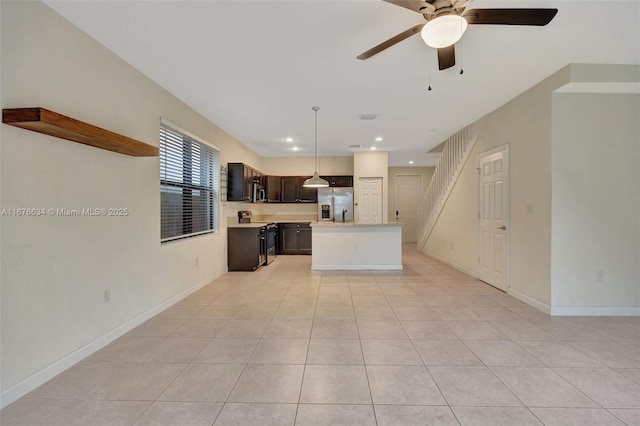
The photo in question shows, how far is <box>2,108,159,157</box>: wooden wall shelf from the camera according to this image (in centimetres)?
184

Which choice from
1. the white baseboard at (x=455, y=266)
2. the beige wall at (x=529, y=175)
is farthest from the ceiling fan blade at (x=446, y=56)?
the white baseboard at (x=455, y=266)

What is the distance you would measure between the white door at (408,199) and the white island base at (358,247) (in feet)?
14.6

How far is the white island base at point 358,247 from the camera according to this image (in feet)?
19.6

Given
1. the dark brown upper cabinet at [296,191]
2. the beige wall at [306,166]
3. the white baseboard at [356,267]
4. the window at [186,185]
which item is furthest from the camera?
the beige wall at [306,166]

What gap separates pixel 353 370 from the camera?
7.43 feet

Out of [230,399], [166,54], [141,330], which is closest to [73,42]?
[166,54]

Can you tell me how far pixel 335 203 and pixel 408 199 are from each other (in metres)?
3.45

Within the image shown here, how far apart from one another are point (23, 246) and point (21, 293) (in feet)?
1.05

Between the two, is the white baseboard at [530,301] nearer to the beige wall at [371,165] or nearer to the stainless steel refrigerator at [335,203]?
the beige wall at [371,165]

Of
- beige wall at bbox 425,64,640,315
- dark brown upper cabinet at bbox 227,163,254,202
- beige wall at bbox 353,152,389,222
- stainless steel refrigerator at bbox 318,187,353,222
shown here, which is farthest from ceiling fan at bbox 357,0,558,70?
stainless steel refrigerator at bbox 318,187,353,222

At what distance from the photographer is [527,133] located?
3.78 meters

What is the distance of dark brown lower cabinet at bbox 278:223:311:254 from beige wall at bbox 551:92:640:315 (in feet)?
18.1

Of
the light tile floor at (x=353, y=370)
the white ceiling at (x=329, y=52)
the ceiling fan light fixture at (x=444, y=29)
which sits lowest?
the light tile floor at (x=353, y=370)

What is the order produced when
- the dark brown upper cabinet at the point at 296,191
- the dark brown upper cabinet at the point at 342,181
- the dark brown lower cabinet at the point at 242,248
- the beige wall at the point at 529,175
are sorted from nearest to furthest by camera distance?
the beige wall at the point at 529,175, the dark brown lower cabinet at the point at 242,248, the dark brown upper cabinet at the point at 342,181, the dark brown upper cabinet at the point at 296,191
